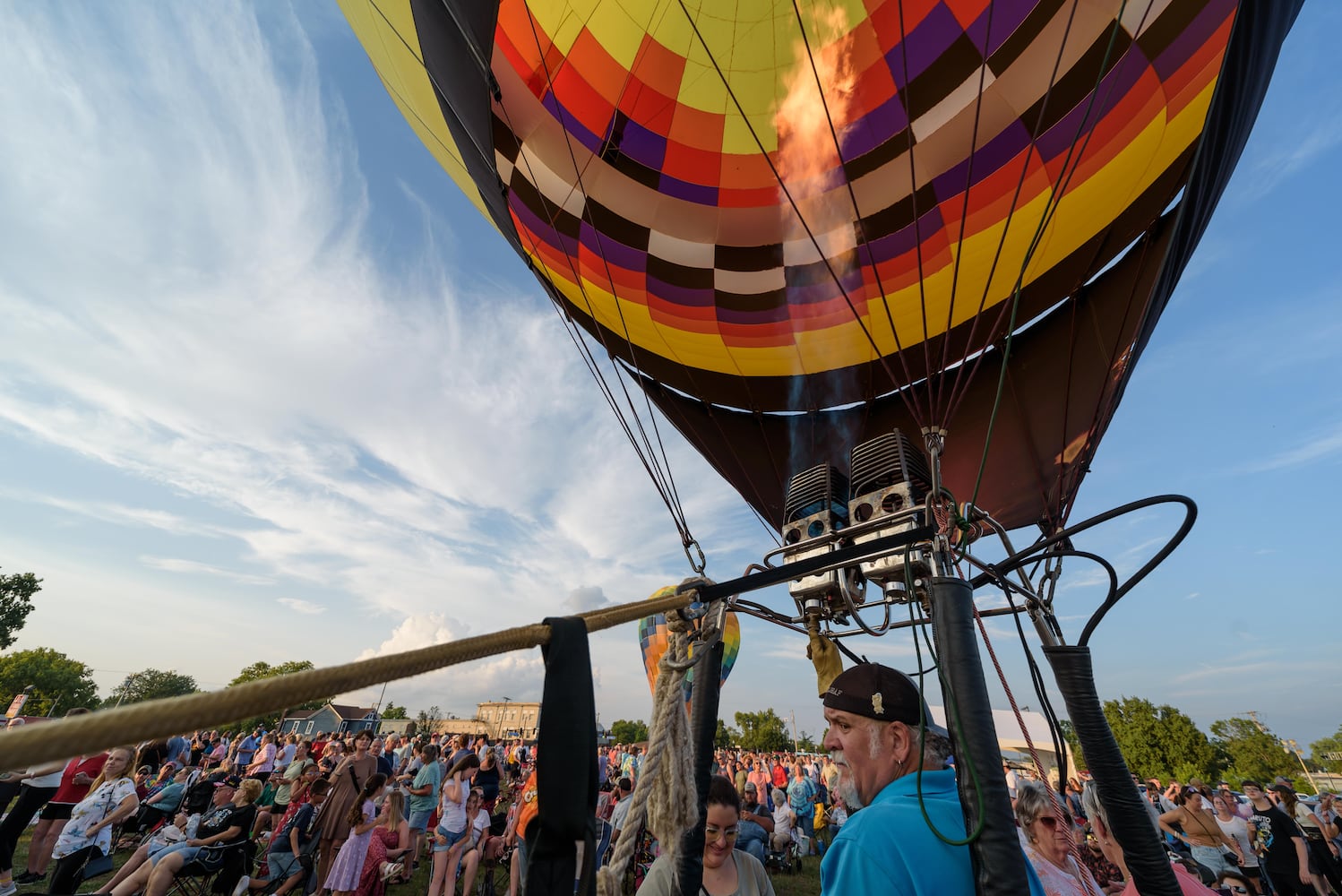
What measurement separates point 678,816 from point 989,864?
812 mm

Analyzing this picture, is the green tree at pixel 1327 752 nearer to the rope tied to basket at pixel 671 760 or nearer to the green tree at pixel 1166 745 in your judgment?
the green tree at pixel 1166 745

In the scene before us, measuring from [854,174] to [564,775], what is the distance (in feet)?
15.8

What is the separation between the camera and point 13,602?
4169cm

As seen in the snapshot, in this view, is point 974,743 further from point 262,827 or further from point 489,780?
point 262,827

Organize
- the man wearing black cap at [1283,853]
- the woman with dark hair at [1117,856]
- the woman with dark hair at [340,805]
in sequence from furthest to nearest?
1. the man wearing black cap at [1283,853]
2. the woman with dark hair at [340,805]
3. the woman with dark hair at [1117,856]

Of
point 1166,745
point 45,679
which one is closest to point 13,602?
point 45,679

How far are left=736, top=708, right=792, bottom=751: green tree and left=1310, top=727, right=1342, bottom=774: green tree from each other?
4373cm

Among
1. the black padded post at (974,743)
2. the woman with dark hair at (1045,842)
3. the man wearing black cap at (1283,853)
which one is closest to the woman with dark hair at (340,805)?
the woman with dark hair at (1045,842)

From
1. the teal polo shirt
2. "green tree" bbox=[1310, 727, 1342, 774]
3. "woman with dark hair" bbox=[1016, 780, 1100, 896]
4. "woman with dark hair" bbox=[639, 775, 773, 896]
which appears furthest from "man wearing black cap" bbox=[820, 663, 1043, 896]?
"green tree" bbox=[1310, 727, 1342, 774]

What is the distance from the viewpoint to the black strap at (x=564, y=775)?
0.92 meters

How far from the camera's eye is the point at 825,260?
15.5 ft

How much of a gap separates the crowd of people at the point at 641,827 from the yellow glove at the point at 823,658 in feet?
2.34

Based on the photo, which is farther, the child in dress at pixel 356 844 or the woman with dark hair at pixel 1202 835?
the woman with dark hair at pixel 1202 835

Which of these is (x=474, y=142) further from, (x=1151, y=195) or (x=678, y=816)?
(x=1151, y=195)
